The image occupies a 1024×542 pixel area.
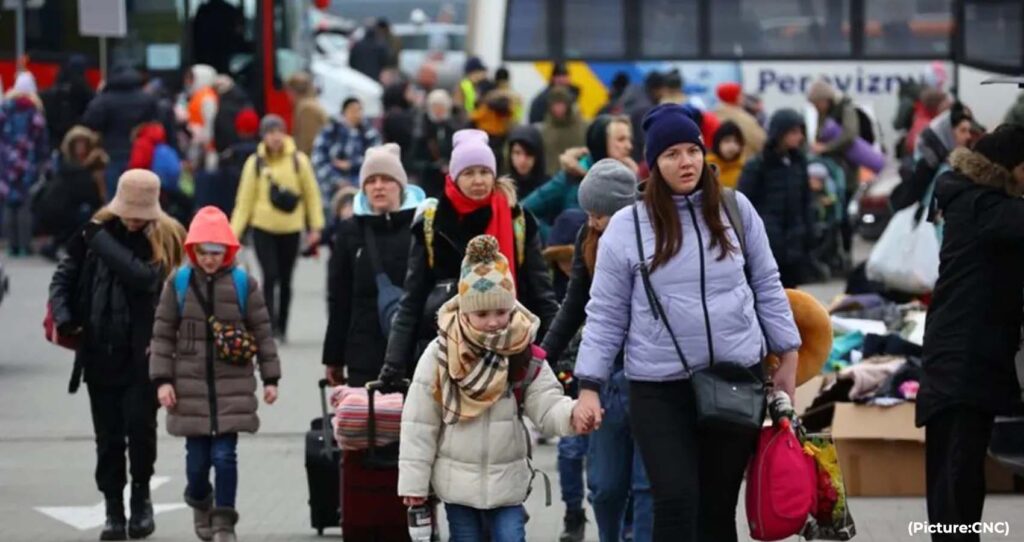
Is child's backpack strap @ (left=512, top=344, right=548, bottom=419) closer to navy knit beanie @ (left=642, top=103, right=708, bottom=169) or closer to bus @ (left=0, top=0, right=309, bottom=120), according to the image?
navy knit beanie @ (left=642, top=103, right=708, bottom=169)

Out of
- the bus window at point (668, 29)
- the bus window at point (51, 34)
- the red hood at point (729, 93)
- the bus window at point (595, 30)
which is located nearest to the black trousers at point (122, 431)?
the red hood at point (729, 93)

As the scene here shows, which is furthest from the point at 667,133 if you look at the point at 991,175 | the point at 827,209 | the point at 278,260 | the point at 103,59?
the point at 103,59

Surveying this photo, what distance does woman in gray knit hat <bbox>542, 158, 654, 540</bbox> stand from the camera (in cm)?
894

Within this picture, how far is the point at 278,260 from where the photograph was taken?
713 inches

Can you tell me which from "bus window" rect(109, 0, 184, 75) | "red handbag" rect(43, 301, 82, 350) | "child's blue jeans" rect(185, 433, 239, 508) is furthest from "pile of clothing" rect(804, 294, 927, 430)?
"bus window" rect(109, 0, 184, 75)

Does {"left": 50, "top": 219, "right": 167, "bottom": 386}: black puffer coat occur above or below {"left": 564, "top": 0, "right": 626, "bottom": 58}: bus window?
below

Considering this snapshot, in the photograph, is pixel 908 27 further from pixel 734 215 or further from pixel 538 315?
pixel 734 215

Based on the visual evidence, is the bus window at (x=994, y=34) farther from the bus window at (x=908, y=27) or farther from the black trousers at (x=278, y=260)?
the black trousers at (x=278, y=260)

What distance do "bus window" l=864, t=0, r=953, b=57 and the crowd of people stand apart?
14960mm

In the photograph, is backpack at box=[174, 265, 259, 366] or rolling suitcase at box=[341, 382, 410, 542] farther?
backpack at box=[174, 265, 259, 366]

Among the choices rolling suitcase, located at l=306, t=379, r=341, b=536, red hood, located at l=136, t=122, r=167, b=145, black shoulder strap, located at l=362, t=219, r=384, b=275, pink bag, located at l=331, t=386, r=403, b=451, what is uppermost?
black shoulder strap, located at l=362, t=219, r=384, b=275

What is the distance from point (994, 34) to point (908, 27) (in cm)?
→ 124

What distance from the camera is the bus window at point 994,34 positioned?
29266mm

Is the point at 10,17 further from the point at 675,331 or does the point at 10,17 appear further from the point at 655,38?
the point at 675,331
